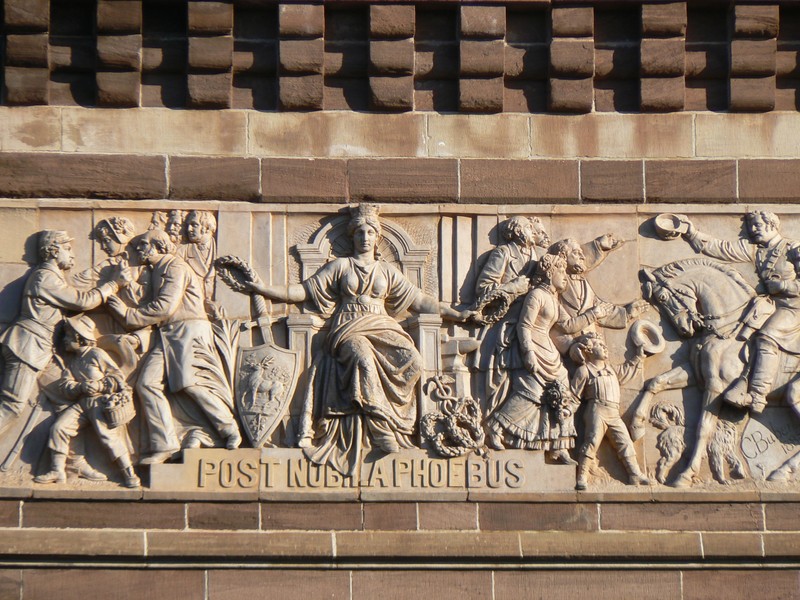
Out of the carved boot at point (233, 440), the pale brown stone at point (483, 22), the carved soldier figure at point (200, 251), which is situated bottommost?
the carved boot at point (233, 440)

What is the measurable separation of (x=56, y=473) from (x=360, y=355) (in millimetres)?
2522

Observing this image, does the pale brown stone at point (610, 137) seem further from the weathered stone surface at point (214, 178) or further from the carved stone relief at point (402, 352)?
the weathered stone surface at point (214, 178)

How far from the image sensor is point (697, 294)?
16.8 meters

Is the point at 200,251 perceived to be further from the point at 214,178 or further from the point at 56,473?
the point at 56,473

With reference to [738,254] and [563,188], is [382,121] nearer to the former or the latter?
[563,188]

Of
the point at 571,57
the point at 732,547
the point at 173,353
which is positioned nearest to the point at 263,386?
the point at 173,353

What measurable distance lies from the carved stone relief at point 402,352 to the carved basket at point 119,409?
0.05 ft

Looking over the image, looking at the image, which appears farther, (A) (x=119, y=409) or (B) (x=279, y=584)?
(A) (x=119, y=409)

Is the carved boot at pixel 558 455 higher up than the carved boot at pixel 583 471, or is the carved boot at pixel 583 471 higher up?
the carved boot at pixel 558 455

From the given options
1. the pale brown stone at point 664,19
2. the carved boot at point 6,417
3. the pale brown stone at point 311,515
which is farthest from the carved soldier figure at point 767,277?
the carved boot at point 6,417

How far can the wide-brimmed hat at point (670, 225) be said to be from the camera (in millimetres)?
16875

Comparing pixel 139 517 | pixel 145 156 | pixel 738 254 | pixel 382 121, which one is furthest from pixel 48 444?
pixel 738 254

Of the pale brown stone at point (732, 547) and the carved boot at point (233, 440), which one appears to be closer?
the pale brown stone at point (732, 547)

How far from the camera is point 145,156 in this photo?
55.3ft
